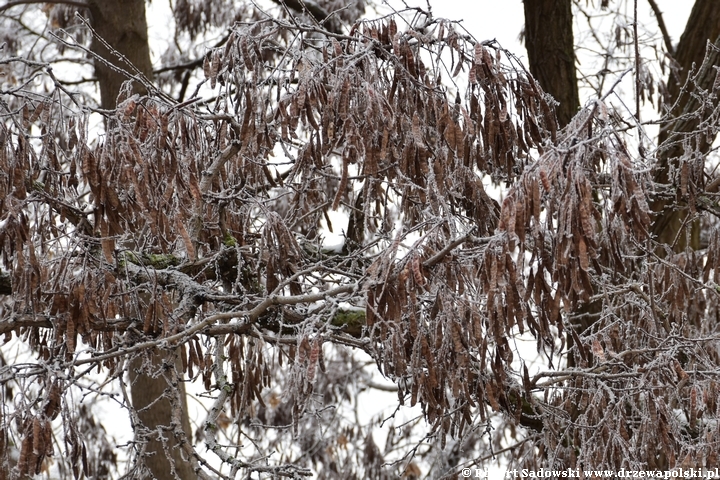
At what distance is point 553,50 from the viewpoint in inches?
199

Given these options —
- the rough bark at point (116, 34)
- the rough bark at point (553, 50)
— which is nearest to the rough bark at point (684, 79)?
the rough bark at point (553, 50)

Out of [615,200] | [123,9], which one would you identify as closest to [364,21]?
[615,200]

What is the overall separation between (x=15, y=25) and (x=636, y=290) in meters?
4.87

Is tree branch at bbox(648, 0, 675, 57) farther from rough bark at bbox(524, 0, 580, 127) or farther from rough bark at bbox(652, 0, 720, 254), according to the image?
rough bark at bbox(524, 0, 580, 127)

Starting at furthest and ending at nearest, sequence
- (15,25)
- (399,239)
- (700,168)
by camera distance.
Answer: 1. (15,25)
2. (700,168)
3. (399,239)

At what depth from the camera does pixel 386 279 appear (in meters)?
2.20

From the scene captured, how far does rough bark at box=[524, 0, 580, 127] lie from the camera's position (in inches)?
198

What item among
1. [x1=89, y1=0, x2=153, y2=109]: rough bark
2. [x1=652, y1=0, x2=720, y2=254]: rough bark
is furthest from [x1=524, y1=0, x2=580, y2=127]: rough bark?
[x1=89, y1=0, x2=153, y2=109]: rough bark

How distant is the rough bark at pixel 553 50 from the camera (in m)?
5.04

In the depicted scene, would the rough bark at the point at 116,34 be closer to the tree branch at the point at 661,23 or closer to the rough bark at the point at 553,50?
the rough bark at the point at 553,50

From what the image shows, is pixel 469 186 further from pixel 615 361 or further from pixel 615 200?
pixel 615 200

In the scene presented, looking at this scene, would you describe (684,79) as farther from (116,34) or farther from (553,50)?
(116,34)

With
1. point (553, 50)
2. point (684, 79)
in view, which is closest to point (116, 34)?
point (553, 50)

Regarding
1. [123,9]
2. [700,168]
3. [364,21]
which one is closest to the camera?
[364,21]
